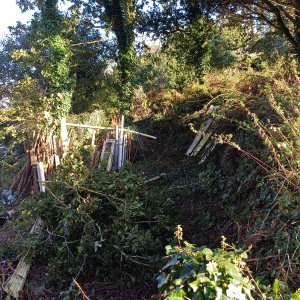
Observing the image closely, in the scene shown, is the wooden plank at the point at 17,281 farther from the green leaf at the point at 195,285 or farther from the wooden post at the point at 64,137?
the wooden post at the point at 64,137

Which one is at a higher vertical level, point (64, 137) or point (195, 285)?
point (64, 137)

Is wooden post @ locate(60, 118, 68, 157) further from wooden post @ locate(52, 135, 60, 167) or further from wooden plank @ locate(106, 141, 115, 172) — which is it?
wooden plank @ locate(106, 141, 115, 172)

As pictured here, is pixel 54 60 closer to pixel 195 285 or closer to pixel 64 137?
pixel 64 137

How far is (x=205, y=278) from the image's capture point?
217 centimetres

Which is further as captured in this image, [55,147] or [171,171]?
[55,147]

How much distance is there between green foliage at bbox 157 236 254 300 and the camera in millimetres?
2129

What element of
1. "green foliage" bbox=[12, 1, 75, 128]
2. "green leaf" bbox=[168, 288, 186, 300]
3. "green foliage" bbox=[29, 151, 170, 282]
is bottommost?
"green foliage" bbox=[29, 151, 170, 282]

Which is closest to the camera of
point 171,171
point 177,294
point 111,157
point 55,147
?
point 177,294

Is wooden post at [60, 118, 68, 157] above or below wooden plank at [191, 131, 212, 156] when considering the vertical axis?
above

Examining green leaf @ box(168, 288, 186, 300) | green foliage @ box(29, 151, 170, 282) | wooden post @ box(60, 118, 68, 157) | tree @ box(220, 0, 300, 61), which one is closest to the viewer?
green leaf @ box(168, 288, 186, 300)

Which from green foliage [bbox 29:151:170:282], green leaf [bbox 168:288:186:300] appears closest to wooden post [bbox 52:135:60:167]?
green foliage [bbox 29:151:170:282]

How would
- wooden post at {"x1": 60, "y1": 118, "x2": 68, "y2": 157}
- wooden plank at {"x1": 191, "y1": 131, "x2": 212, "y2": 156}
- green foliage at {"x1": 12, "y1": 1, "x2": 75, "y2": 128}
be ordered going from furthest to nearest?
green foliage at {"x1": 12, "y1": 1, "x2": 75, "y2": 128}, wooden post at {"x1": 60, "y1": 118, "x2": 68, "y2": 157}, wooden plank at {"x1": 191, "y1": 131, "x2": 212, "y2": 156}

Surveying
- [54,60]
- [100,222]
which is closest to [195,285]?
[100,222]

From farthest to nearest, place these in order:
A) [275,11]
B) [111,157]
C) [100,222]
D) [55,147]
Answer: [275,11], [111,157], [55,147], [100,222]
